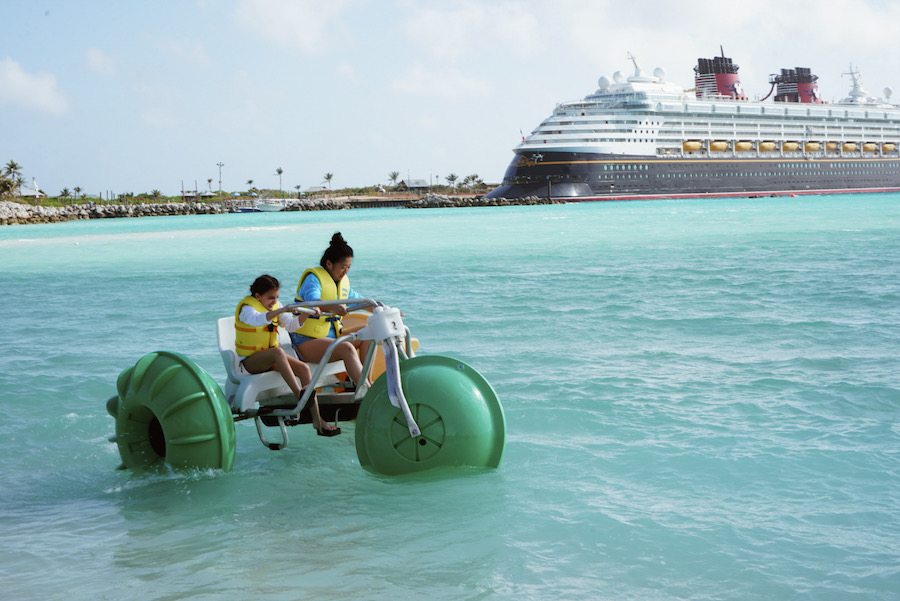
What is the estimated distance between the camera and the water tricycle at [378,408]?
5391 mm

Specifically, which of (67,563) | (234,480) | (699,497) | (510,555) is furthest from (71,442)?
(699,497)

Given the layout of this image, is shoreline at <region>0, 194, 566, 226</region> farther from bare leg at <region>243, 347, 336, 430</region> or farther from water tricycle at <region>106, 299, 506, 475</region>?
water tricycle at <region>106, 299, 506, 475</region>

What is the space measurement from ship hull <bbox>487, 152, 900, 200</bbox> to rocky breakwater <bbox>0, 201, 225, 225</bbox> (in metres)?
48.0

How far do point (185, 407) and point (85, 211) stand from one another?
4488 inches

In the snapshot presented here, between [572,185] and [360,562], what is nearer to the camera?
[360,562]

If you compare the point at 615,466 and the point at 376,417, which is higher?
the point at 376,417

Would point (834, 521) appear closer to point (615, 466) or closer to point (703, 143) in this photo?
point (615, 466)

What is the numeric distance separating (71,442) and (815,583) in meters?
6.02

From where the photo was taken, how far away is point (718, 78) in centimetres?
10331

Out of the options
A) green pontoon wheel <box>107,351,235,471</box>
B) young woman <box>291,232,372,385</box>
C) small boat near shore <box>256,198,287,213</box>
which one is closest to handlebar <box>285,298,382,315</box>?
young woman <box>291,232,372,385</box>

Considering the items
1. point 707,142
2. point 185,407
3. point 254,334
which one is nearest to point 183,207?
point 707,142

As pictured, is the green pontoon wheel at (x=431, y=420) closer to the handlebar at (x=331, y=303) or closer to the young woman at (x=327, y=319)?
the handlebar at (x=331, y=303)

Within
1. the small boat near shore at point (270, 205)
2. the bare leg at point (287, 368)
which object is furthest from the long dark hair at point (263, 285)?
the small boat near shore at point (270, 205)

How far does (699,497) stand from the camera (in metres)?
5.89
